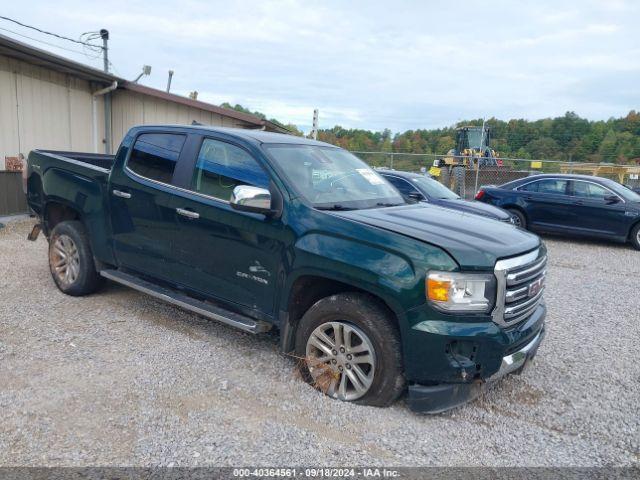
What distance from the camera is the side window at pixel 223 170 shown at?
4.05 meters

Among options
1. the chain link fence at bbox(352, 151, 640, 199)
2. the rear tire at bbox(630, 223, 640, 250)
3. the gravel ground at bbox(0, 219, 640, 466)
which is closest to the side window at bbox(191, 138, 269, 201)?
the gravel ground at bbox(0, 219, 640, 466)

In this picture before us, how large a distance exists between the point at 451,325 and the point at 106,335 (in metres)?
3.09

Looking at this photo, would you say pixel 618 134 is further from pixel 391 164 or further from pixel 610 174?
pixel 391 164

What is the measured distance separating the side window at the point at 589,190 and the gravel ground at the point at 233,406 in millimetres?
7018

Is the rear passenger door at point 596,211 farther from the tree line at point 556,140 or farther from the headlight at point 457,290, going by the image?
the tree line at point 556,140

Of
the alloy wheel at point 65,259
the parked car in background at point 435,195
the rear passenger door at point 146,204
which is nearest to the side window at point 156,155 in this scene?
the rear passenger door at point 146,204

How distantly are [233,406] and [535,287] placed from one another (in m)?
2.27

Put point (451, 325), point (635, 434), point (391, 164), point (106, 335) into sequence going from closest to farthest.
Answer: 1. point (451, 325)
2. point (635, 434)
3. point (106, 335)
4. point (391, 164)

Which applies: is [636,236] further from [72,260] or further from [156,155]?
[72,260]

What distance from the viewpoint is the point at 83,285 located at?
5.34 meters

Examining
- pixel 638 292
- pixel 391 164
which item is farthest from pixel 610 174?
pixel 638 292

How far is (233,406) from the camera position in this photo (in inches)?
137

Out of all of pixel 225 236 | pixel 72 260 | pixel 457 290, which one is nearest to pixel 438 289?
pixel 457 290

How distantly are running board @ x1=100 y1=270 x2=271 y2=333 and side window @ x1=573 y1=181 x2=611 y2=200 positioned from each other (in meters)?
9.85
